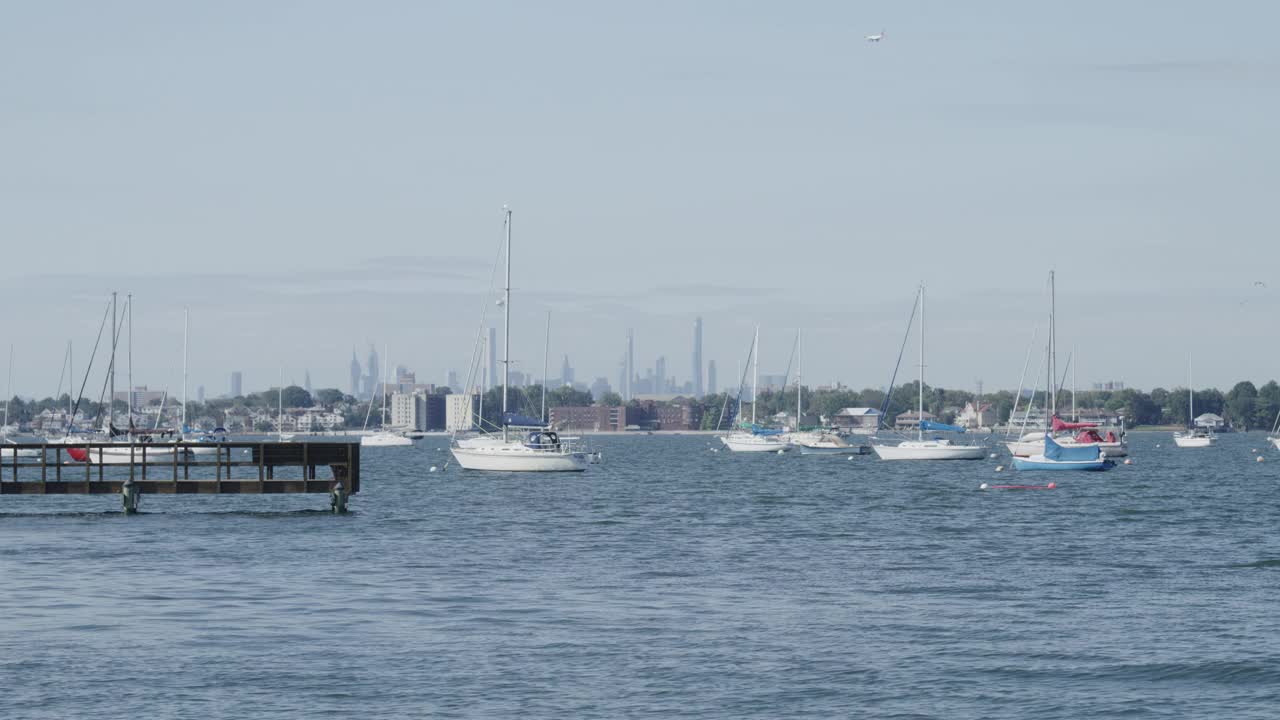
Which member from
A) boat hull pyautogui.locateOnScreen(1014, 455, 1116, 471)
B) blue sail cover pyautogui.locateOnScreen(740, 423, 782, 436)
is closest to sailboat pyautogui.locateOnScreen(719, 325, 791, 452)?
blue sail cover pyautogui.locateOnScreen(740, 423, 782, 436)

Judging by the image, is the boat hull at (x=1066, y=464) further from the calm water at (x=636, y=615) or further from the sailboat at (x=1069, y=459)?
the calm water at (x=636, y=615)

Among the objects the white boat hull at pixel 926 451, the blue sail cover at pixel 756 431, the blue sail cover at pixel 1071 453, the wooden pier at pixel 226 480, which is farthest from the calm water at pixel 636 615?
the blue sail cover at pixel 756 431

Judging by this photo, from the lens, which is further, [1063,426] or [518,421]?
[1063,426]

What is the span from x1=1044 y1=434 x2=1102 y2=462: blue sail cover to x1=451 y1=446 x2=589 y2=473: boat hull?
106 feet

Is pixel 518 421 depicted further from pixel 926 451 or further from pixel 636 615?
pixel 636 615

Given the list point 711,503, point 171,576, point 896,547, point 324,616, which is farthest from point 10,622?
point 711,503

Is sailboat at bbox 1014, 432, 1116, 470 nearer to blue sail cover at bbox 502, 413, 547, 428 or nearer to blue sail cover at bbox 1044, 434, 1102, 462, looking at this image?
blue sail cover at bbox 1044, 434, 1102, 462

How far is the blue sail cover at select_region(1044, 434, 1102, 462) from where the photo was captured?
368 feet

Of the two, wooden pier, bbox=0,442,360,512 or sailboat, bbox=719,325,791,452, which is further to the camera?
sailboat, bbox=719,325,791,452

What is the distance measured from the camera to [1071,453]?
112562 millimetres

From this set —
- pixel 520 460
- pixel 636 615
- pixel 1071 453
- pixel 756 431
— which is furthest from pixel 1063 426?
pixel 636 615

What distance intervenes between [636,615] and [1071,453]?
82.3 metres

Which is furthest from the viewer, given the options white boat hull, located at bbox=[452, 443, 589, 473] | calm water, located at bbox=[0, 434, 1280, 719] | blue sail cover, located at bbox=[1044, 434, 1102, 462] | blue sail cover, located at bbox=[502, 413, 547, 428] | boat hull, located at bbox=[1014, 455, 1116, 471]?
blue sail cover, located at bbox=[1044, 434, 1102, 462]

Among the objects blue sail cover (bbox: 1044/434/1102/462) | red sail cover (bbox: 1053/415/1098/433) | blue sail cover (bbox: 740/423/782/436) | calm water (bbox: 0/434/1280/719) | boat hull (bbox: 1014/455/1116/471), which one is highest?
red sail cover (bbox: 1053/415/1098/433)
